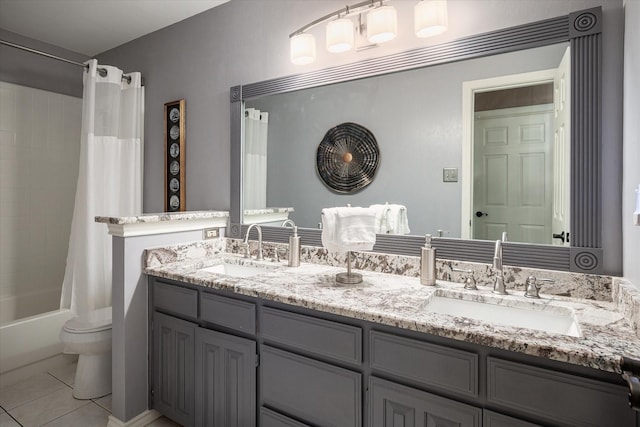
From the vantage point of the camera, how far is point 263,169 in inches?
87.7

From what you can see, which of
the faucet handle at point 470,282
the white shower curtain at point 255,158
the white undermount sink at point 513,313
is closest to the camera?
the white undermount sink at point 513,313

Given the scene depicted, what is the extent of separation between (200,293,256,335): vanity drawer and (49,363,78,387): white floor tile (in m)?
1.48

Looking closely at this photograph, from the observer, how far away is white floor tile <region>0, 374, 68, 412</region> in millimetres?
2178

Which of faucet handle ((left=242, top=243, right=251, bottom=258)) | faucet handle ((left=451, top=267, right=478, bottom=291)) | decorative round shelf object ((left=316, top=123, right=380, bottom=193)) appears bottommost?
faucet handle ((left=451, top=267, right=478, bottom=291))

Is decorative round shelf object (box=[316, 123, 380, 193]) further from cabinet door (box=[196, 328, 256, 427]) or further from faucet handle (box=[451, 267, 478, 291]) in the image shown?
cabinet door (box=[196, 328, 256, 427])

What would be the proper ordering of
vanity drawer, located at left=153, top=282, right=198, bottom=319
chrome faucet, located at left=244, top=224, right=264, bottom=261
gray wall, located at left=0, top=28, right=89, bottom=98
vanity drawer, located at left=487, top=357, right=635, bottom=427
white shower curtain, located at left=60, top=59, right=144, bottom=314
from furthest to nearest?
1. gray wall, located at left=0, top=28, right=89, bottom=98
2. white shower curtain, located at left=60, top=59, right=144, bottom=314
3. chrome faucet, located at left=244, top=224, right=264, bottom=261
4. vanity drawer, located at left=153, top=282, right=198, bottom=319
5. vanity drawer, located at left=487, top=357, right=635, bottom=427

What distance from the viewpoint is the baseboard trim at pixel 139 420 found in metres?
1.88

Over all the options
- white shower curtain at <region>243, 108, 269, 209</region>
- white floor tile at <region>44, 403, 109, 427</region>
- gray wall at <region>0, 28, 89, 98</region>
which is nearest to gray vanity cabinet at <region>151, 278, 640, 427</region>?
white floor tile at <region>44, 403, 109, 427</region>

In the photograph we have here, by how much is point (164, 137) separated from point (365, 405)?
7.72 feet

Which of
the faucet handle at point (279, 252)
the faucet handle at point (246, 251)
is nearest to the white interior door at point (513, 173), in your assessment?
the faucet handle at point (279, 252)

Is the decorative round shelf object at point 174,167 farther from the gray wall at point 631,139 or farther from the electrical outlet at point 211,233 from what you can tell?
the gray wall at point 631,139

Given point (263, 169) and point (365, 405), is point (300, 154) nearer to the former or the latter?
point (263, 169)

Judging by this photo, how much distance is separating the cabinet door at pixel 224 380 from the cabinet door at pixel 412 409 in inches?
22.4

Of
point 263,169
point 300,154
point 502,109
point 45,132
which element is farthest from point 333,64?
point 45,132
